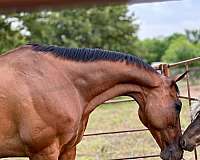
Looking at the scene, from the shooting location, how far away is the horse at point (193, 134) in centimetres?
329

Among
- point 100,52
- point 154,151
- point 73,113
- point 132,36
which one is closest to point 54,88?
point 73,113

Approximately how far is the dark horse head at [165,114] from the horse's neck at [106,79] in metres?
0.08

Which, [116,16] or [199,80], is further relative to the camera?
[116,16]

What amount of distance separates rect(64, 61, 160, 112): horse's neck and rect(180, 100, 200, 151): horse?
0.55 meters

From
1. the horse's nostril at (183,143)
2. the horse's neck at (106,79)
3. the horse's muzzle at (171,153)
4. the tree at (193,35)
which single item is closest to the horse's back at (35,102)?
the horse's neck at (106,79)

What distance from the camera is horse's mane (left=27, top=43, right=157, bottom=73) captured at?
10.0 feet

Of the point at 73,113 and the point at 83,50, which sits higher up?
the point at 83,50

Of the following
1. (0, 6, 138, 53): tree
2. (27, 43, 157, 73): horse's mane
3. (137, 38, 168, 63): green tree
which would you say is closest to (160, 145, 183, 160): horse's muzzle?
(27, 43, 157, 73): horse's mane

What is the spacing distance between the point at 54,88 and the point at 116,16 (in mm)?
25849

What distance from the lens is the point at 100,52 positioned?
123 inches

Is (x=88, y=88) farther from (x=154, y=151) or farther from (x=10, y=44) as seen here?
(x=10, y=44)

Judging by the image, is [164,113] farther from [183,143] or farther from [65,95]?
[65,95]

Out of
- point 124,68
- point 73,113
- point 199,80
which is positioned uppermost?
point 124,68

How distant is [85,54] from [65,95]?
0.36 m
